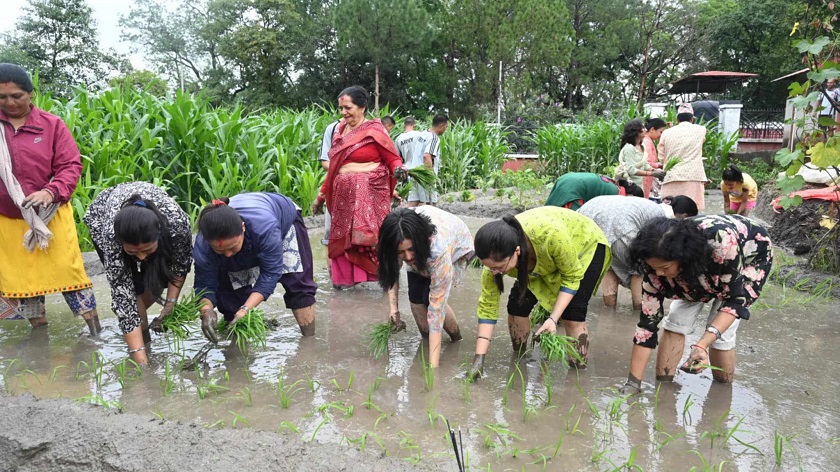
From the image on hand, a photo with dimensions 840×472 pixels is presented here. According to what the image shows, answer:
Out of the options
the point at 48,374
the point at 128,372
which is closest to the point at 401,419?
the point at 128,372

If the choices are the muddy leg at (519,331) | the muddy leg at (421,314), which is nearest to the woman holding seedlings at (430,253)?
the muddy leg at (421,314)

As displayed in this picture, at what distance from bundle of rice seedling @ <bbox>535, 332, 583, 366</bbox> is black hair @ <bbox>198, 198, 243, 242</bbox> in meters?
1.63

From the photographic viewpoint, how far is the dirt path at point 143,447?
239cm

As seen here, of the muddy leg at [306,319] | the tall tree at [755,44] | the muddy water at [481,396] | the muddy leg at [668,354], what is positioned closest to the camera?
the muddy water at [481,396]

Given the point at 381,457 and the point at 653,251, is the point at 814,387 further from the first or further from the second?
the point at 381,457

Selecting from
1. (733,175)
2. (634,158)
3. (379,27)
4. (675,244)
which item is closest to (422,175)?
(634,158)

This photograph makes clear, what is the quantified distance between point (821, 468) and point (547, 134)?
1009 centimetres

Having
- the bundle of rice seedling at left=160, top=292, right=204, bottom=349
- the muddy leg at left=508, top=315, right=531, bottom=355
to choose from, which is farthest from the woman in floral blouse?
the bundle of rice seedling at left=160, top=292, right=204, bottom=349

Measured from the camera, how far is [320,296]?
521cm

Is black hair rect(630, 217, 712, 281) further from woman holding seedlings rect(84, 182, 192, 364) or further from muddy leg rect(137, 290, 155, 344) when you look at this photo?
muddy leg rect(137, 290, 155, 344)

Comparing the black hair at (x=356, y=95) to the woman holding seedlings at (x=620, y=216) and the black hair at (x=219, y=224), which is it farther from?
the black hair at (x=219, y=224)

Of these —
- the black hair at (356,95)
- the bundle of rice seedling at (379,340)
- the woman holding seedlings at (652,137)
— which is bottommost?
the bundle of rice seedling at (379,340)

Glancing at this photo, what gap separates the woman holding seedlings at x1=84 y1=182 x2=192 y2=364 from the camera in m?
3.04

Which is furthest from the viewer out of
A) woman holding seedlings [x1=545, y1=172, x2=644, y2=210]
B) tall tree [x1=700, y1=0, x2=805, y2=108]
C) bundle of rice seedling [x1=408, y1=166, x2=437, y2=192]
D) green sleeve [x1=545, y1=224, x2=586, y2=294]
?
tall tree [x1=700, y1=0, x2=805, y2=108]
